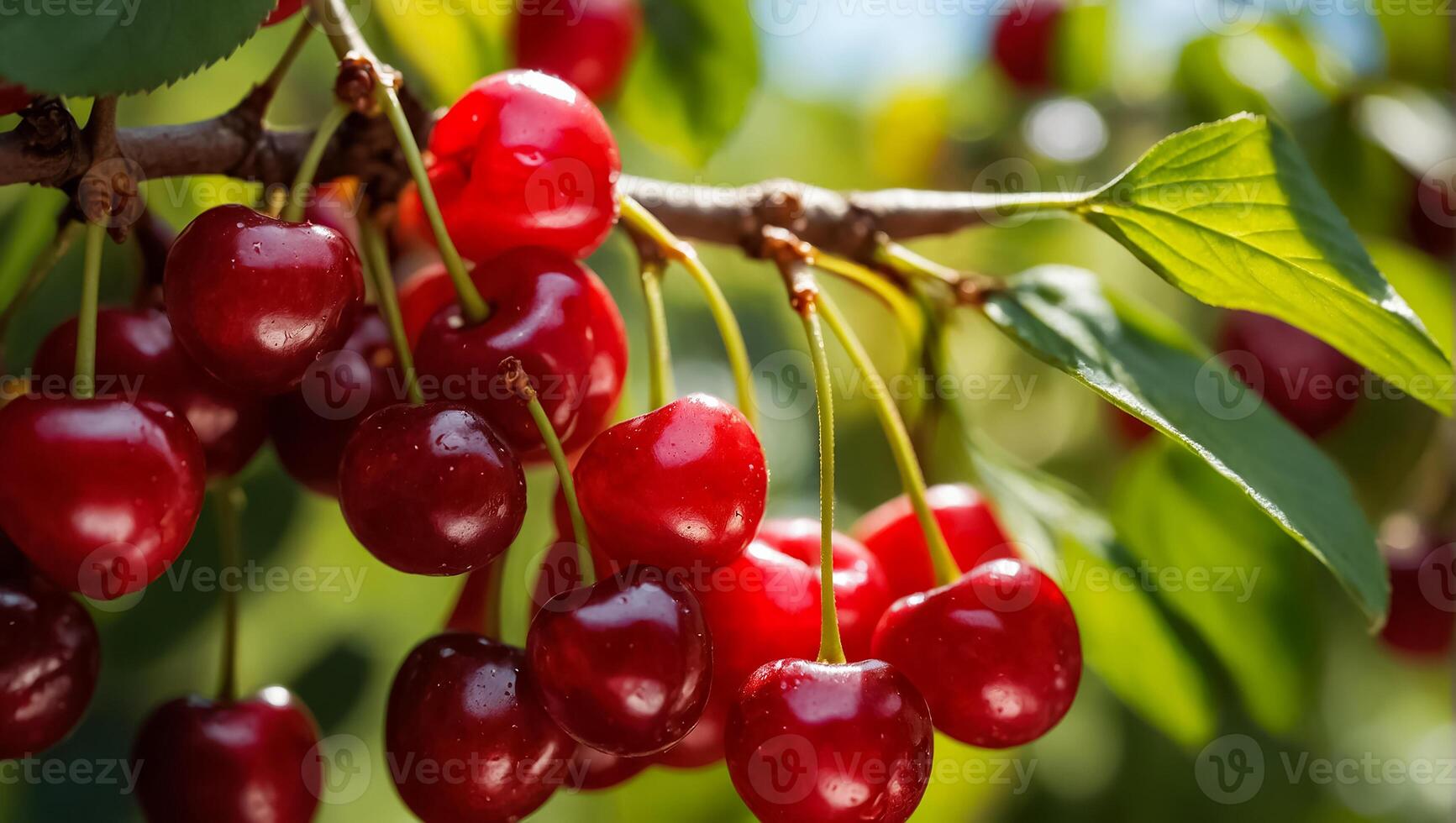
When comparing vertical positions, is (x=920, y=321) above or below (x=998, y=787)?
above

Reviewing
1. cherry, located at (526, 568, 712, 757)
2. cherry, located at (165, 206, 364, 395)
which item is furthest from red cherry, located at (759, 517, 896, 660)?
cherry, located at (165, 206, 364, 395)

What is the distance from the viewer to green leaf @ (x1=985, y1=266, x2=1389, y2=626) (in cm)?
70

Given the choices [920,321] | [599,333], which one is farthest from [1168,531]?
[599,333]

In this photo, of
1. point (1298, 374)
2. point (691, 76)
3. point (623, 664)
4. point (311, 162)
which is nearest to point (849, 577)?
point (623, 664)

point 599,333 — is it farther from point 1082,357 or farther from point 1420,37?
point 1420,37

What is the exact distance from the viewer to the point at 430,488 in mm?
615

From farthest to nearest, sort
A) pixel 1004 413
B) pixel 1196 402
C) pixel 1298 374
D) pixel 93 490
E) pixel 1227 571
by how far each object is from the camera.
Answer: pixel 1004 413 → pixel 1298 374 → pixel 1227 571 → pixel 1196 402 → pixel 93 490

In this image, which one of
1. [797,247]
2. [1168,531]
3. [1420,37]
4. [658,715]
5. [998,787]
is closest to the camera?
[658,715]

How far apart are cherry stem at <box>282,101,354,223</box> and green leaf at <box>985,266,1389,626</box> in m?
0.48

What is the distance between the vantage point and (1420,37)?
1504 millimetres

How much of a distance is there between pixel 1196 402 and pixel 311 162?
0.63m

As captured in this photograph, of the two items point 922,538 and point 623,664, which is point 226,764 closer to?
point 623,664

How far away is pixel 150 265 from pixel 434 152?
0.24 meters

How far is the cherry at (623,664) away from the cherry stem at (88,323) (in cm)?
28
